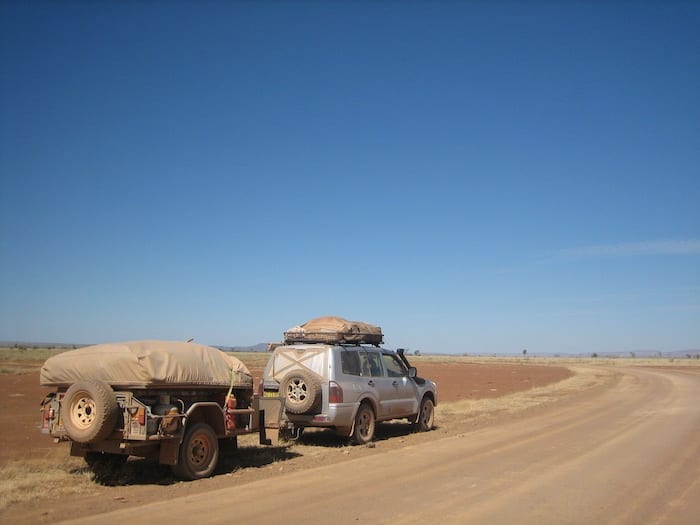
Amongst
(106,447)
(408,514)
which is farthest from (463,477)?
(106,447)

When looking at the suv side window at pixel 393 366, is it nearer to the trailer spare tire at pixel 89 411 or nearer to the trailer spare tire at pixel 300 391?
the trailer spare tire at pixel 300 391

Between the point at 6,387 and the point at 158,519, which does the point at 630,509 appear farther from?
the point at 6,387

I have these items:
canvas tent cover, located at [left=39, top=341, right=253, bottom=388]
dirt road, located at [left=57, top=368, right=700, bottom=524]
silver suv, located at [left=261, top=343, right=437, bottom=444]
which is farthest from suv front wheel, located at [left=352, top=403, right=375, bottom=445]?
canvas tent cover, located at [left=39, top=341, right=253, bottom=388]

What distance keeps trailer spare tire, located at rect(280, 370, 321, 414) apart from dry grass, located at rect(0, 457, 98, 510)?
147 inches

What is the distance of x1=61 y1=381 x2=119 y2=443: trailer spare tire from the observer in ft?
26.0

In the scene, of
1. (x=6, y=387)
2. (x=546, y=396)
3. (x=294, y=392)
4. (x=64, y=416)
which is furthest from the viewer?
(x=6, y=387)

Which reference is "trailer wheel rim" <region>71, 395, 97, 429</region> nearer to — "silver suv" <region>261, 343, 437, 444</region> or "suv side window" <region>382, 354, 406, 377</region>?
"silver suv" <region>261, 343, 437, 444</region>

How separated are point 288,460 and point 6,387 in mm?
22905

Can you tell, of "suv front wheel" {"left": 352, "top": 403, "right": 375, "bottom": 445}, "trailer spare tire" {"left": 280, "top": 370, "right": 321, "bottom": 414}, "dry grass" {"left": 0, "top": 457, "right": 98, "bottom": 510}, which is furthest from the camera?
"suv front wheel" {"left": 352, "top": 403, "right": 375, "bottom": 445}

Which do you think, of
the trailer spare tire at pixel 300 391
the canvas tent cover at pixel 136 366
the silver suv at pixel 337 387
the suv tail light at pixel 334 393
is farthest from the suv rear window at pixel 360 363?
the canvas tent cover at pixel 136 366

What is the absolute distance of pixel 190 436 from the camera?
348 inches

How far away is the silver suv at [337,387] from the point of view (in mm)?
11898

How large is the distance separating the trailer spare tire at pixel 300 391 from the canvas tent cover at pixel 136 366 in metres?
2.72

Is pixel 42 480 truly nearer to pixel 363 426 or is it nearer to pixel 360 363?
pixel 363 426
